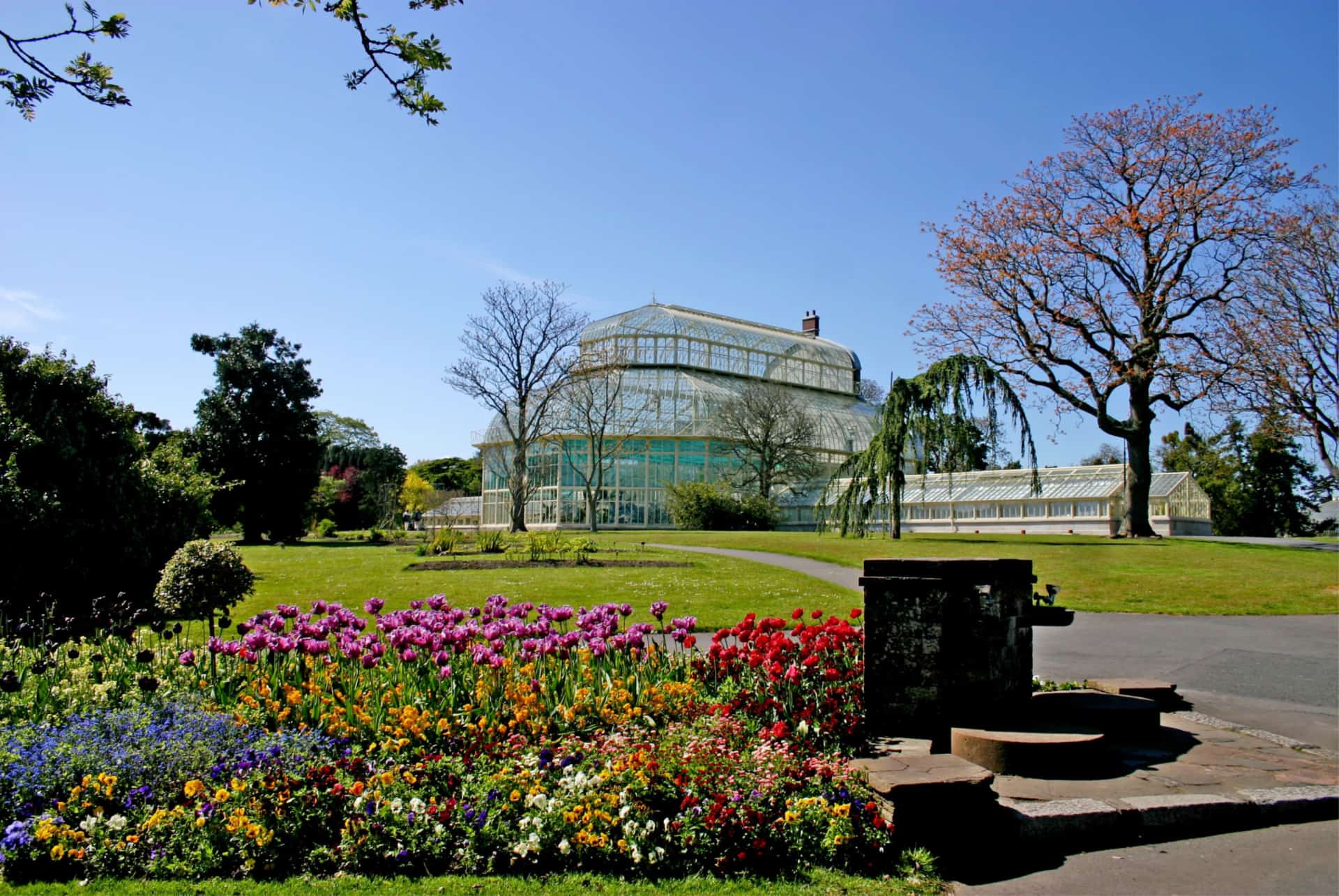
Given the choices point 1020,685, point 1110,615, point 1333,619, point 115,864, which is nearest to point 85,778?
point 115,864

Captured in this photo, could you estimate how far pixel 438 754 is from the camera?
4.84 metres

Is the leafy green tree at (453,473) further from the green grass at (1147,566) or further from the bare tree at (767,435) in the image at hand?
the green grass at (1147,566)

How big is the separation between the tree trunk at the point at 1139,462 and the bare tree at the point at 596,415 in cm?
2223

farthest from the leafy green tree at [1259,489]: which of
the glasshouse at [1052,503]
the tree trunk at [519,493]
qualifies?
the tree trunk at [519,493]

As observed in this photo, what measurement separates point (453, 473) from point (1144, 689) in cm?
7871

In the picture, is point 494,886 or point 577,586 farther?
point 577,586

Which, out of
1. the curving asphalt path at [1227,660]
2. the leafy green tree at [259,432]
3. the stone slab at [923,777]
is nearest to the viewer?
the stone slab at [923,777]

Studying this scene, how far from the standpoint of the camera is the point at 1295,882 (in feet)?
13.3

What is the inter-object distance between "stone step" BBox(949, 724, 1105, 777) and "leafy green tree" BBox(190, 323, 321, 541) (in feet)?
130

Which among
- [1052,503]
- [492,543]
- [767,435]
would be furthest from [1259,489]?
[492,543]

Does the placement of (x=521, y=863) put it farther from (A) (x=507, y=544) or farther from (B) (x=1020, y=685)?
(A) (x=507, y=544)

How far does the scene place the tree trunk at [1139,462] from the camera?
27.7m

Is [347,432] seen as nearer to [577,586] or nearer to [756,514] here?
[756,514]

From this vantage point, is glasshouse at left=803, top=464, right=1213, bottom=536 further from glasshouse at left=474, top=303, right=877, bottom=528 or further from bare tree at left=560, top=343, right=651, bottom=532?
bare tree at left=560, top=343, right=651, bottom=532
